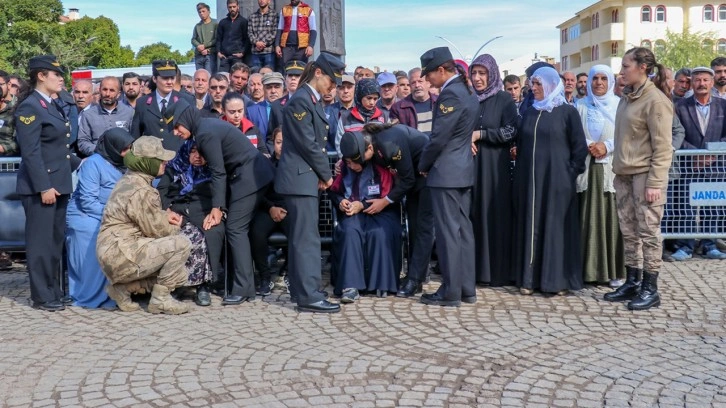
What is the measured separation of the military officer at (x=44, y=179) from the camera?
7.05 metres

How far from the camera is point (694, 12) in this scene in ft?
257

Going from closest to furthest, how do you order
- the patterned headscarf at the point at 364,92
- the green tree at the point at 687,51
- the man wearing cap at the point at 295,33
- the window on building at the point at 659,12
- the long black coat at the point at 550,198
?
the long black coat at the point at 550,198 → the patterned headscarf at the point at 364,92 → the man wearing cap at the point at 295,33 → the green tree at the point at 687,51 → the window on building at the point at 659,12

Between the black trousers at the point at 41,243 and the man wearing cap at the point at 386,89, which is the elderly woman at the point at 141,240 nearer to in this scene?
the black trousers at the point at 41,243

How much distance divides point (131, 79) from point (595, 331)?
240 inches

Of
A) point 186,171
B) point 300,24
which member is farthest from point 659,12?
point 186,171

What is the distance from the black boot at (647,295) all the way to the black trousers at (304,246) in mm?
2670

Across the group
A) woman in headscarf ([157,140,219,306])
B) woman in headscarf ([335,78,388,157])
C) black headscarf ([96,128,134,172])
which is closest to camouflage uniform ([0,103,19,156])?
black headscarf ([96,128,134,172])

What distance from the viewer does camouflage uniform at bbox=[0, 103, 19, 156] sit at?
28.8ft

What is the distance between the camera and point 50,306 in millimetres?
7191

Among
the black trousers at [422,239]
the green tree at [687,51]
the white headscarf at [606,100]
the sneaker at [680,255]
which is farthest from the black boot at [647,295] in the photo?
the green tree at [687,51]

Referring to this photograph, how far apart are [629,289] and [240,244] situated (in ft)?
11.4

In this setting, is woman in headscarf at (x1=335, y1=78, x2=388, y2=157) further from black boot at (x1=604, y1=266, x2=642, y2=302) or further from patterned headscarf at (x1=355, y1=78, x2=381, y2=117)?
black boot at (x1=604, y1=266, x2=642, y2=302)

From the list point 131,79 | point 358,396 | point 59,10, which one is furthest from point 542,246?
point 59,10

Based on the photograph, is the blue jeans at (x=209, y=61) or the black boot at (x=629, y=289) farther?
the blue jeans at (x=209, y=61)
